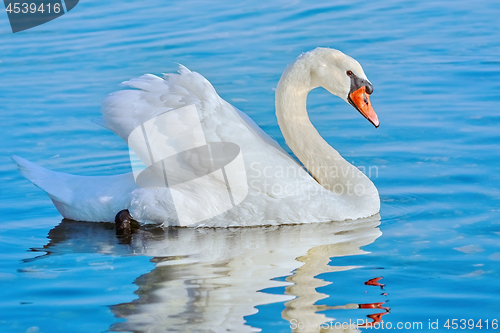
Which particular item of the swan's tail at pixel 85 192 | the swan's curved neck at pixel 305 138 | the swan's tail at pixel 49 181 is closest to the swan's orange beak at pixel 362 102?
the swan's curved neck at pixel 305 138

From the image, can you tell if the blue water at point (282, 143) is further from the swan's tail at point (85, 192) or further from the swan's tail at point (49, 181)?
the swan's tail at point (49, 181)

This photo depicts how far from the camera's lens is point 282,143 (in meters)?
8.82

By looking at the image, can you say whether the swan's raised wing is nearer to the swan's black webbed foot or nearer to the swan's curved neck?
the swan's curved neck

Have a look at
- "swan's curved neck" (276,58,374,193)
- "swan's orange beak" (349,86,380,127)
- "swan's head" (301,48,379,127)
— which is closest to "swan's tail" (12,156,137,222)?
"swan's curved neck" (276,58,374,193)

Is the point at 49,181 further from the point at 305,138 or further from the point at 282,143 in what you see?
the point at 282,143

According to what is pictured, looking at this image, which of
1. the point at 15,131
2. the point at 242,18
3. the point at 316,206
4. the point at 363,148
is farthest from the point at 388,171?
the point at 242,18

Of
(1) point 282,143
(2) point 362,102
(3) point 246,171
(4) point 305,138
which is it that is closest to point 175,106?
(3) point 246,171

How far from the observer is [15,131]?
31.3ft

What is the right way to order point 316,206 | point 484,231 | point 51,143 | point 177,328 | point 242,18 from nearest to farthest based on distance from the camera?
point 177,328
point 484,231
point 316,206
point 51,143
point 242,18

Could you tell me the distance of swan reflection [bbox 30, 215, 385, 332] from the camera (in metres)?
4.86

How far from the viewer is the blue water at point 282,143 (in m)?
5.05

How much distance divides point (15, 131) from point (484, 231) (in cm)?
609

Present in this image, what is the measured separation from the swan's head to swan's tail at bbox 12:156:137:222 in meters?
2.03

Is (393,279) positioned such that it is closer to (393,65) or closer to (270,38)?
(393,65)
